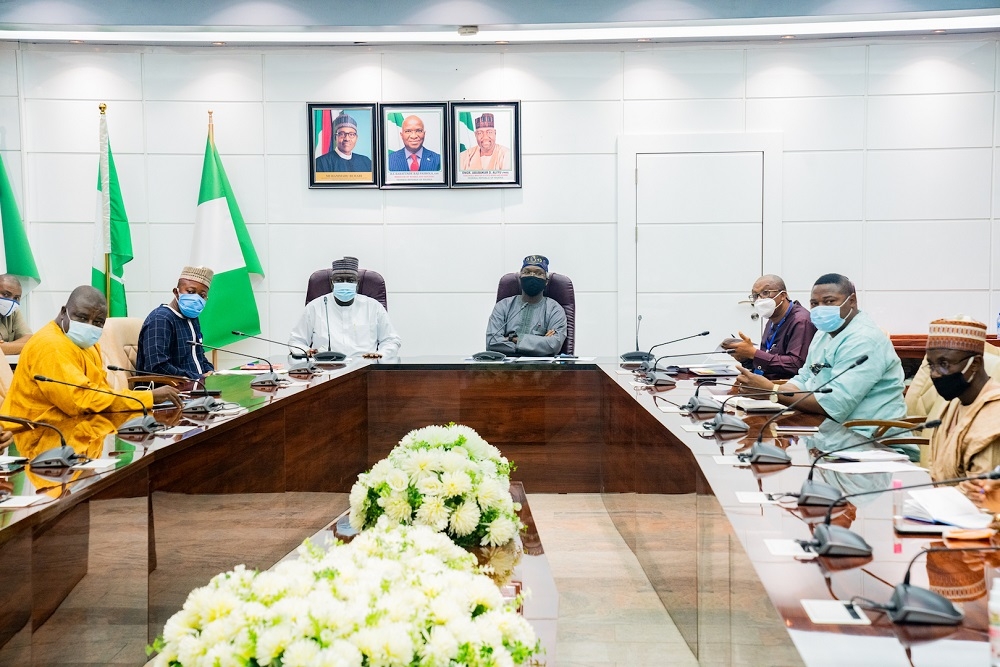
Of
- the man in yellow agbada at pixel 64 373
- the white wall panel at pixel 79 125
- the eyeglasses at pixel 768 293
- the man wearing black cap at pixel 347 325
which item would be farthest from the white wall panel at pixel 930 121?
the white wall panel at pixel 79 125

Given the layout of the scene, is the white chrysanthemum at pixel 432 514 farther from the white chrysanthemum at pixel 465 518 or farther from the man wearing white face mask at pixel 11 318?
the man wearing white face mask at pixel 11 318

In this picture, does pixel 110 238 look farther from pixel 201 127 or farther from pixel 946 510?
pixel 946 510

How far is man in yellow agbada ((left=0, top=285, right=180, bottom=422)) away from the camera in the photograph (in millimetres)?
3203

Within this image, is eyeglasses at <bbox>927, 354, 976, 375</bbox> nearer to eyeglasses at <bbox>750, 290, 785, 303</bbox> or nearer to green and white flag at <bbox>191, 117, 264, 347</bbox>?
eyeglasses at <bbox>750, 290, 785, 303</bbox>

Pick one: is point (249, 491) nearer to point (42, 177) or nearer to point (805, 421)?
point (805, 421)

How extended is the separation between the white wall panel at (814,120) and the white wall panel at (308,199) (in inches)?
121

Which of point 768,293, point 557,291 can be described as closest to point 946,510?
point 768,293

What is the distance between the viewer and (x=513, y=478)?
492cm

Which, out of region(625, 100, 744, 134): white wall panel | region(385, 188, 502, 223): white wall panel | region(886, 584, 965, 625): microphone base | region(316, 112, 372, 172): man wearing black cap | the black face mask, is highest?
region(625, 100, 744, 134): white wall panel

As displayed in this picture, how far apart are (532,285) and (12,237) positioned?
4.01 meters

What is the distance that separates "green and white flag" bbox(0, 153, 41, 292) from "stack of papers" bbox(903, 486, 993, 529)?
6.53 m

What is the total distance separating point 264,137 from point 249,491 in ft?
13.8

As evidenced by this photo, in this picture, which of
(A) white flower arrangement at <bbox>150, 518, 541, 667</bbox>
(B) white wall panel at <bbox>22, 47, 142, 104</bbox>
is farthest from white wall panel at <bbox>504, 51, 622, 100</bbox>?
(A) white flower arrangement at <bbox>150, 518, 541, 667</bbox>

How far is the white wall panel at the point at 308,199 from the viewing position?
6.75 meters
